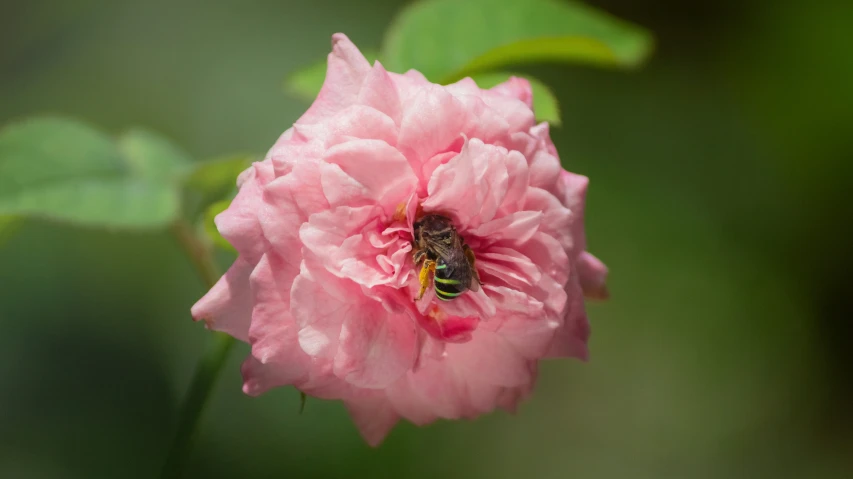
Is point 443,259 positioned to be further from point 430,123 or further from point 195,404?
point 195,404

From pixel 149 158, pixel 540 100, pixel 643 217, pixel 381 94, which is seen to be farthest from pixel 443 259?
pixel 643 217

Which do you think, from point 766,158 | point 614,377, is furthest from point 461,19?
point 766,158

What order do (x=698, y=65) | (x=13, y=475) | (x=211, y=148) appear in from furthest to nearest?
1. (x=698, y=65)
2. (x=211, y=148)
3. (x=13, y=475)

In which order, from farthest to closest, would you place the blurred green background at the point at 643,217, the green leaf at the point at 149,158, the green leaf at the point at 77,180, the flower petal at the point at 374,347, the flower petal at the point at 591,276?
1. the blurred green background at the point at 643,217
2. the green leaf at the point at 149,158
3. the green leaf at the point at 77,180
4. the flower petal at the point at 591,276
5. the flower petal at the point at 374,347

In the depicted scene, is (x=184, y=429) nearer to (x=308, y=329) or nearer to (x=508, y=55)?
(x=308, y=329)

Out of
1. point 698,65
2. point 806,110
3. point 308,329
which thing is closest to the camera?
point 308,329

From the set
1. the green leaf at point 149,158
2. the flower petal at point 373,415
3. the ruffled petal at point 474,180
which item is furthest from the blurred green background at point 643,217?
the ruffled petal at point 474,180

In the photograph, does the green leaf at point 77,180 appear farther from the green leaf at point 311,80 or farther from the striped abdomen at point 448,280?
the striped abdomen at point 448,280
